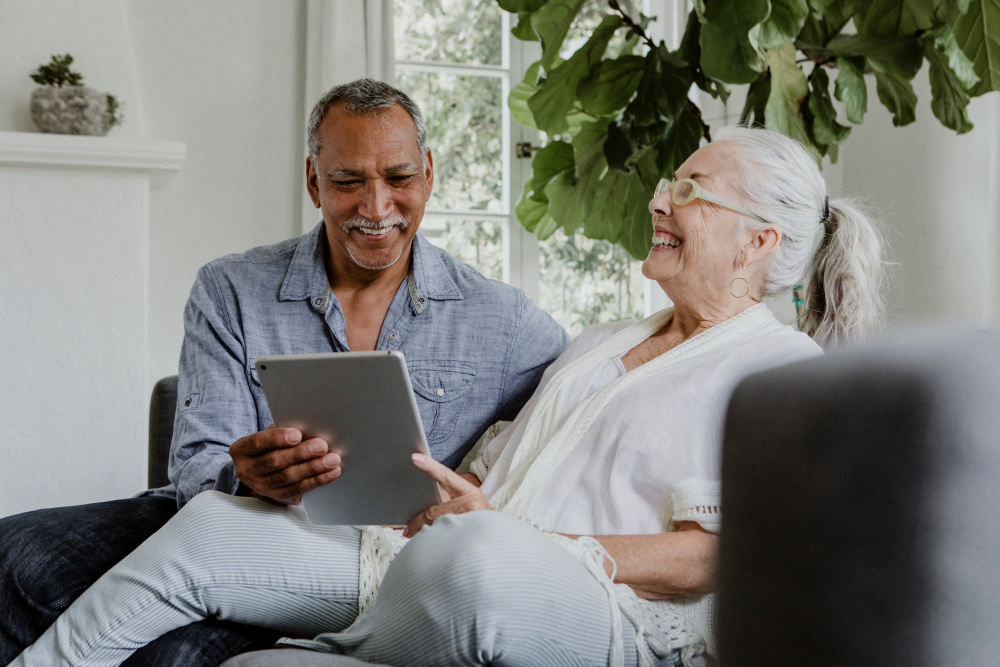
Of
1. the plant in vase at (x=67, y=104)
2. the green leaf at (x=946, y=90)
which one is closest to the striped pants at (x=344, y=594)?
the green leaf at (x=946, y=90)

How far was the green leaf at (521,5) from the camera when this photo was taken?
2090 millimetres

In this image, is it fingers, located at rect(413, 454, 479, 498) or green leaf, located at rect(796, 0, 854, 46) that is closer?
fingers, located at rect(413, 454, 479, 498)

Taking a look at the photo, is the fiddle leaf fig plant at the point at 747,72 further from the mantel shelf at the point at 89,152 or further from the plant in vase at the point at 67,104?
the plant in vase at the point at 67,104

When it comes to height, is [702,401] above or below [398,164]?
below

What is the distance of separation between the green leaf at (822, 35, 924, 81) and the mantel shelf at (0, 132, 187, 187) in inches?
76.5

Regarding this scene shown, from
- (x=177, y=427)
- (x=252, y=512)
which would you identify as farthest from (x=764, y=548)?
(x=177, y=427)

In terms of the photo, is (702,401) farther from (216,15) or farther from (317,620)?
(216,15)

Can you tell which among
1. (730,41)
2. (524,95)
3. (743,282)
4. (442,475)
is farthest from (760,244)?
(524,95)

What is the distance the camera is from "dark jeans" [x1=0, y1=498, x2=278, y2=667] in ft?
3.84

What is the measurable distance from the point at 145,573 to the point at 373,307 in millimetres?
742

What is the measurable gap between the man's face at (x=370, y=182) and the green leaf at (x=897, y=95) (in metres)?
1.18

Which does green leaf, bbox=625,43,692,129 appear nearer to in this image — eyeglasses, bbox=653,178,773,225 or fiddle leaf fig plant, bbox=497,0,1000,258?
fiddle leaf fig plant, bbox=497,0,1000,258

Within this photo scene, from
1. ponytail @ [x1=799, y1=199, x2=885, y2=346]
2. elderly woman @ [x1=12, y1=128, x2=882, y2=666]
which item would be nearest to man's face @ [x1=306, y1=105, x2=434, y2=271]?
elderly woman @ [x1=12, y1=128, x2=882, y2=666]

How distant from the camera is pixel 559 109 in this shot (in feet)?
7.48
